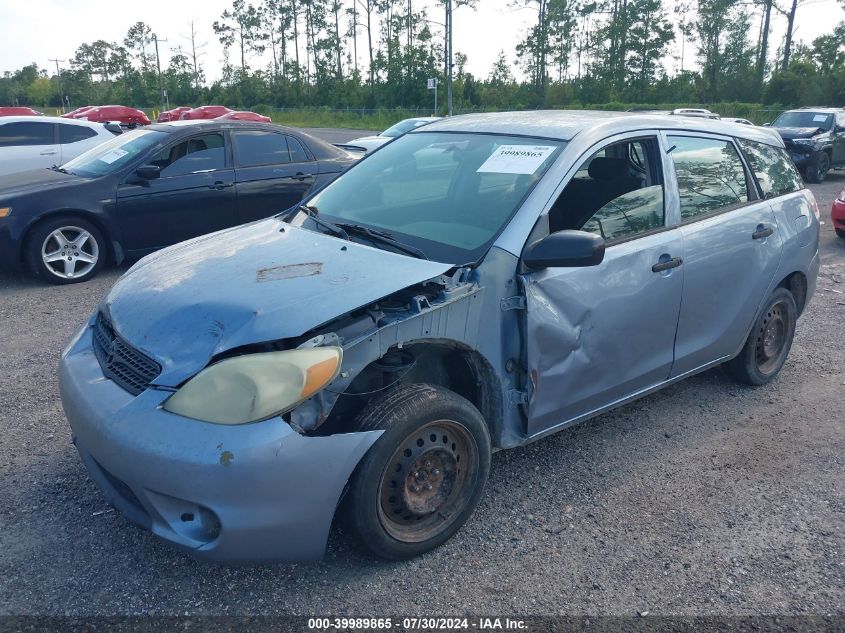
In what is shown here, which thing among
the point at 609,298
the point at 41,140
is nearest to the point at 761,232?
the point at 609,298

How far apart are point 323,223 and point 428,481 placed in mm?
1453

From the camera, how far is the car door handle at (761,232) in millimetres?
4266

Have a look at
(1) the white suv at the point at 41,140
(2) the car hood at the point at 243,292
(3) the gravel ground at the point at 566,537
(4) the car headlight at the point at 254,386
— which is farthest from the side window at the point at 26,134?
(4) the car headlight at the point at 254,386

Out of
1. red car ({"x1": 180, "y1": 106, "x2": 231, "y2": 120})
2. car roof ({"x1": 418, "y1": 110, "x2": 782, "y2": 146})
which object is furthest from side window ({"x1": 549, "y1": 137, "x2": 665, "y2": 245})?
red car ({"x1": 180, "y1": 106, "x2": 231, "y2": 120})

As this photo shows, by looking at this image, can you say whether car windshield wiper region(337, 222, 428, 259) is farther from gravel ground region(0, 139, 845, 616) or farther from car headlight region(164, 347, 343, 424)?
gravel ground region(0, 139, 845, 616)

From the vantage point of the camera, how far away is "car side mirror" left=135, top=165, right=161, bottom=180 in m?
7.37

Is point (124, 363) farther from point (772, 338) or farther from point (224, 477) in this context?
point (772, 338)

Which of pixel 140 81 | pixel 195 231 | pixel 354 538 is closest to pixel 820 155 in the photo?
pixel 195 231

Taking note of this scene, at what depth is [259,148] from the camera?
8273 millimetres

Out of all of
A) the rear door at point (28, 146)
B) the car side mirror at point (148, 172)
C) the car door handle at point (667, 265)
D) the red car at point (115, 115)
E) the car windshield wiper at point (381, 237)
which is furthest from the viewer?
the red car at point (115, 115)

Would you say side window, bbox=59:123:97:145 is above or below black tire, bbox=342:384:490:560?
above

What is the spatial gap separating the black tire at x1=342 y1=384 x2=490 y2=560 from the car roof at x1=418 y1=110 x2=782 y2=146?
1.55 m

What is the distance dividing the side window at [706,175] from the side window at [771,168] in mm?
161

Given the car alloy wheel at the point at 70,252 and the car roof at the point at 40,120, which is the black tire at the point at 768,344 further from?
the car roof at the point at 40,120
